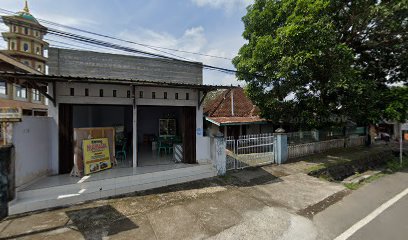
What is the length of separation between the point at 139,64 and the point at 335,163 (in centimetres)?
1263

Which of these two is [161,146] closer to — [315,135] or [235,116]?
[235,116]

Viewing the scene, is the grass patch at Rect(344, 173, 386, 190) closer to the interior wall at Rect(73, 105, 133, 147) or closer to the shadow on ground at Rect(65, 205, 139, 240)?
the shadow on ground at Rect(65, 205, 139, 240)

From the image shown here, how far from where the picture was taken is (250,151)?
928 cm

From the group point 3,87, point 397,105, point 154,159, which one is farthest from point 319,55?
point 3,87

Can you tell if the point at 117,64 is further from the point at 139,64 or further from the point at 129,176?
the point at 129,176

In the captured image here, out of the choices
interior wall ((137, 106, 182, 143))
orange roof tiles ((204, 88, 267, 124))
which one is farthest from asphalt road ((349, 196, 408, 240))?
orange roof tiles ((204, 88, 267, 124))

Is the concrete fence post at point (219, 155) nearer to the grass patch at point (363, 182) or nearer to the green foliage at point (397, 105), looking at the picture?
the grass patch at point (363, 182)

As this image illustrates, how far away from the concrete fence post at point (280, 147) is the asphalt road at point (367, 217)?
3.41 m

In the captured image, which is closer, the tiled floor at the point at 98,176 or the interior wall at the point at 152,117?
the tiled floor at the point at 98,176

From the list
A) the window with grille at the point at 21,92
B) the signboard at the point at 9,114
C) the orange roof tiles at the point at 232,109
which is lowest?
the signboard at the point at 9,114

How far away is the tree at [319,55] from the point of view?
9.52m

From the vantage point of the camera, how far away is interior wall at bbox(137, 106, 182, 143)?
40.4 ft

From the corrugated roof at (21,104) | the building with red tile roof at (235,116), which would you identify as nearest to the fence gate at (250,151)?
the building with red tile roof at (235,116)

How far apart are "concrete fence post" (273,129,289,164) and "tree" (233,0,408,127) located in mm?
2571
